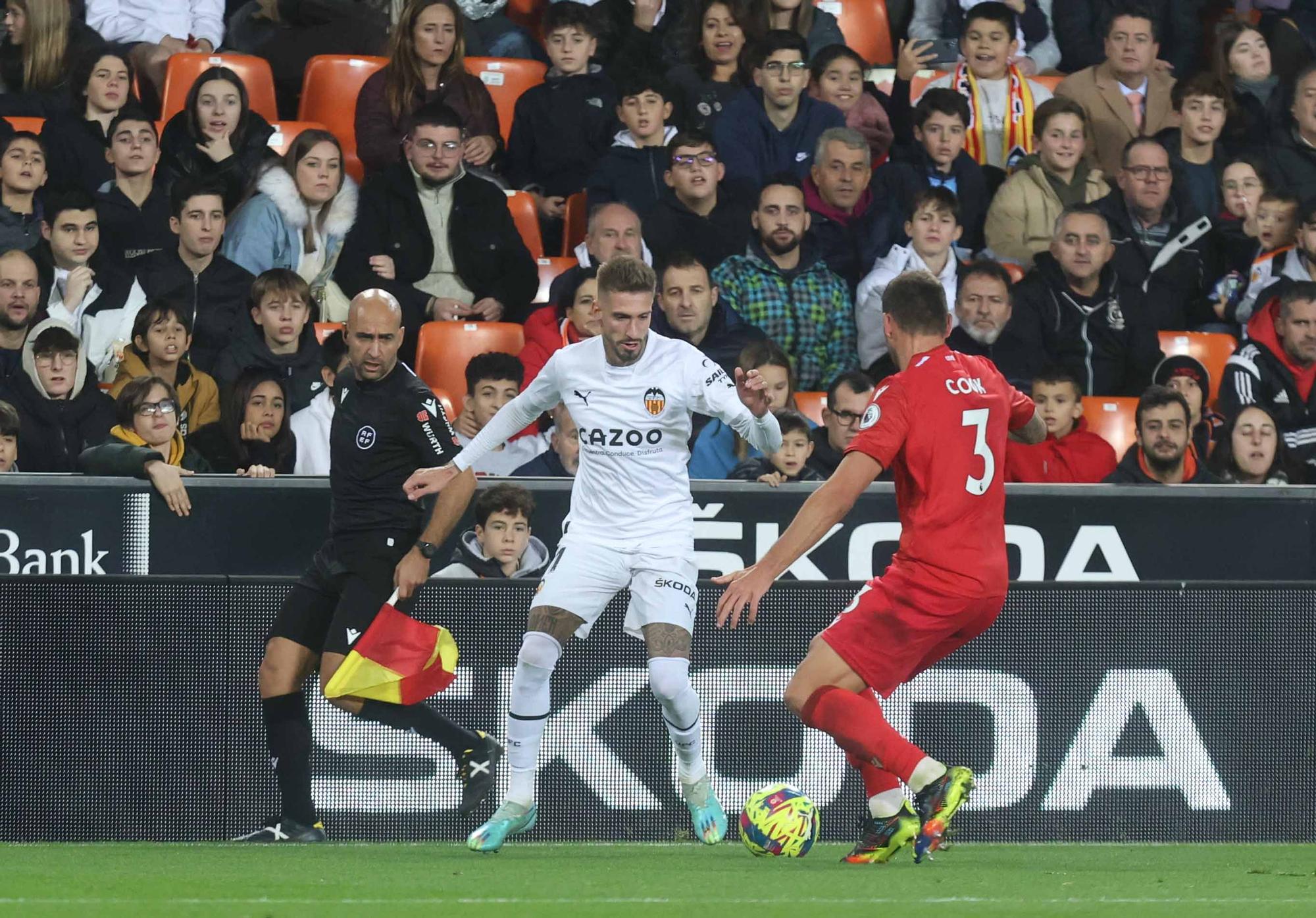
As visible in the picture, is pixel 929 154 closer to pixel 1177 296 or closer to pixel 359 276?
pixel 1177 296

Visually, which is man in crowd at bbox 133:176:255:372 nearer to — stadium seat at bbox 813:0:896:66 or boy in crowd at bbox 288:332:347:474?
boy in crowd at bbox 288:332:347:474

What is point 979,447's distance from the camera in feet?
20.9

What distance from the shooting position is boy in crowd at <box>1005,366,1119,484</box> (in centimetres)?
969

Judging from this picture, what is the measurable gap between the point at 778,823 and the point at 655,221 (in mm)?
5233

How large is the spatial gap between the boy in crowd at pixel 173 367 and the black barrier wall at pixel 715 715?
1679 mm

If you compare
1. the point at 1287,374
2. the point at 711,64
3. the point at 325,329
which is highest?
the point at 711,64

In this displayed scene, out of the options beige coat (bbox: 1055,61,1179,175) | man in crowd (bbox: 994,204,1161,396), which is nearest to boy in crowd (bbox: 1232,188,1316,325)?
man in crowd (bbox: 994,204,1161,396)

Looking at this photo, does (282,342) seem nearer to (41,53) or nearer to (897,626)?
(41,53)

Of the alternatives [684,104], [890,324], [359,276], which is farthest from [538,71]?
[890,324]

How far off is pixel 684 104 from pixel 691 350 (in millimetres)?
5204

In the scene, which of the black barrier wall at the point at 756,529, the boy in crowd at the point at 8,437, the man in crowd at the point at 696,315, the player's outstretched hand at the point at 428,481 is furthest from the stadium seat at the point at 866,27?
the player's outstretched hand at the point at 428,481

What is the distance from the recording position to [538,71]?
42.0 feet

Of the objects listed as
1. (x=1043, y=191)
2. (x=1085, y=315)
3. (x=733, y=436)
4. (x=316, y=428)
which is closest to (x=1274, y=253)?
(x=1043, y=191)

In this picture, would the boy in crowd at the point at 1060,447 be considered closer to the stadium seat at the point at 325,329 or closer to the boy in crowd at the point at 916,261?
the boy in crowd at the point at 916,261
